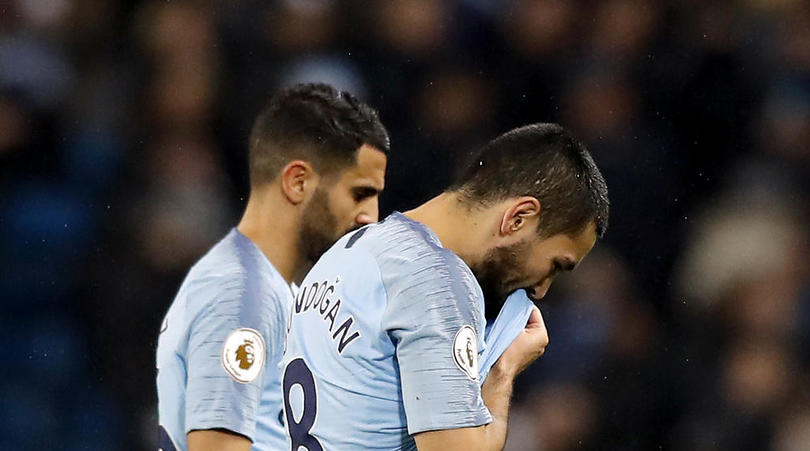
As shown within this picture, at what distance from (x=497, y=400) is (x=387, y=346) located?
27 cm

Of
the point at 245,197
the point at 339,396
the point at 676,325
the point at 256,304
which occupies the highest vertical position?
the point at 339,396

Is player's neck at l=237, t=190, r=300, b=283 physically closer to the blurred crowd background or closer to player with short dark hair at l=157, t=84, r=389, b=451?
player with short dark hair at l=157, t=84, r=389, b=451

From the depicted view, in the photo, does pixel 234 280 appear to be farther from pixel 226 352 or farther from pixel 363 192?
pixel 363 192

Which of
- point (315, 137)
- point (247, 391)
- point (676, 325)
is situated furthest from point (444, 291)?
point (676, 325)

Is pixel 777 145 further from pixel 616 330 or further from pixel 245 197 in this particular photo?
pixel 245 197

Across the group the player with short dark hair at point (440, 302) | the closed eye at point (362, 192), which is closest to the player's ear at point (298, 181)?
A: the closed eye at point (362, 192)

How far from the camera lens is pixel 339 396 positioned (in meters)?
1.62

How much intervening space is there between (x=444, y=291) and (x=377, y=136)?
1.32 metres

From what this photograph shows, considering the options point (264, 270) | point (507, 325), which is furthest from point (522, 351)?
point (264, 270)

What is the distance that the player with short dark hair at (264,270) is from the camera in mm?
2289

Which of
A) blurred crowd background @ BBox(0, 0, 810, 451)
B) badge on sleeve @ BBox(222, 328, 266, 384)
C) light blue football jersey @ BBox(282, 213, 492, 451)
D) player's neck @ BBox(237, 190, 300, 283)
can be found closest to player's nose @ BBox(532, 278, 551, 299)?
light blue football jersey @ BBox(282, 213, 492, 451)

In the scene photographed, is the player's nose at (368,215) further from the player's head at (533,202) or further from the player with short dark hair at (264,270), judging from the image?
the player's head at (533,202)

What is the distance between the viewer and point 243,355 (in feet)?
7.54

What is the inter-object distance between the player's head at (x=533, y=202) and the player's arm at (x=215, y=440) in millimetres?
752
